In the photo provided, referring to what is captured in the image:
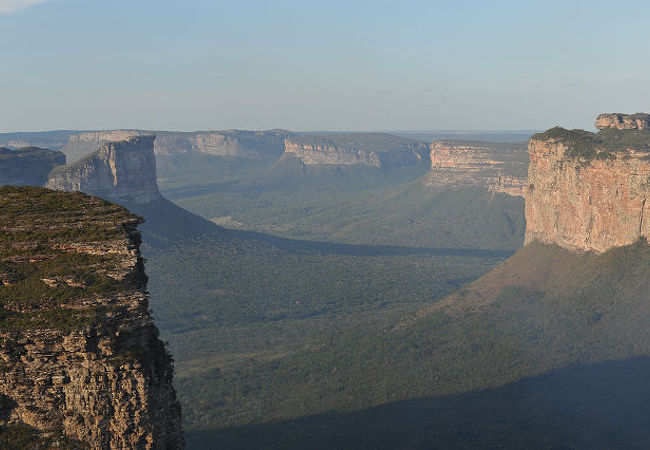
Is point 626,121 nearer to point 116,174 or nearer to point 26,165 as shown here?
point 116,174

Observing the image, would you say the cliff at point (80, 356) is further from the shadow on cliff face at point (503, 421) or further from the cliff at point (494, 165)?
the cliff at point (494, 165)

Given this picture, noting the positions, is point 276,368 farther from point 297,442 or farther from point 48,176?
point 48,176

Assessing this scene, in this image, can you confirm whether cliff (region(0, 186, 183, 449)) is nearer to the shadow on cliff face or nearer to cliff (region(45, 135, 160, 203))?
the shadow on cliff face

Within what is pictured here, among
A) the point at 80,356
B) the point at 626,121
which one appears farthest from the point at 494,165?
the point at 80,356

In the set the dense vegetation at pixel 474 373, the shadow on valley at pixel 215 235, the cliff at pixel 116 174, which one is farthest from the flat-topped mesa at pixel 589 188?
the cliff at pixel 116 174

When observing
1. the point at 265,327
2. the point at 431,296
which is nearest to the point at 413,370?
the point at 265,327
